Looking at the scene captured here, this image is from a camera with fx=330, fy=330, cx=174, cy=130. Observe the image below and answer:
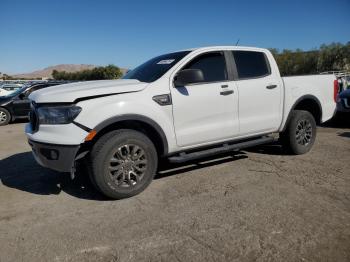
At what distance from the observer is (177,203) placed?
384 centimetres

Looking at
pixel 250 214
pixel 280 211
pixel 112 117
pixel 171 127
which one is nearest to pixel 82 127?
pixel 112 117

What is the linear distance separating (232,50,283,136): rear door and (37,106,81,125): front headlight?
2.41 metres

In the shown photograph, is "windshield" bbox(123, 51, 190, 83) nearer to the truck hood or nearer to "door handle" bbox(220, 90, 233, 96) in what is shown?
the truck hood

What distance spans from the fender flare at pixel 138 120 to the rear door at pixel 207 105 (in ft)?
0.68

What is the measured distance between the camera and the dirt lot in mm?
2818

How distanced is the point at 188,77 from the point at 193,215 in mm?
1722

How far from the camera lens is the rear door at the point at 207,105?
4316mm

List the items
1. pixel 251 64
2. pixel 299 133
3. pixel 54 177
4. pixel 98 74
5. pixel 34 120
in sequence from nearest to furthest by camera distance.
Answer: pixel 34 120, pixel 54 177, pixel 251 64, pixel 299 133, pixel 98 74

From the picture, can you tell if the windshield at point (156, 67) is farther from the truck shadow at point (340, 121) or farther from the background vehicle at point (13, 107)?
the background vehicle at point (13, 107)

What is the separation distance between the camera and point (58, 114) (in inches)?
147

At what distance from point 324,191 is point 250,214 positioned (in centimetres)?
121

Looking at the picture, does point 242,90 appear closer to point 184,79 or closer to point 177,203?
point 184,79

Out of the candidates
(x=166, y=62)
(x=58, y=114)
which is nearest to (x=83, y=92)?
(x=58, y=114)

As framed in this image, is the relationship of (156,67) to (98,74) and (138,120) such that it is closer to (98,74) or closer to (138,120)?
(138,120)
